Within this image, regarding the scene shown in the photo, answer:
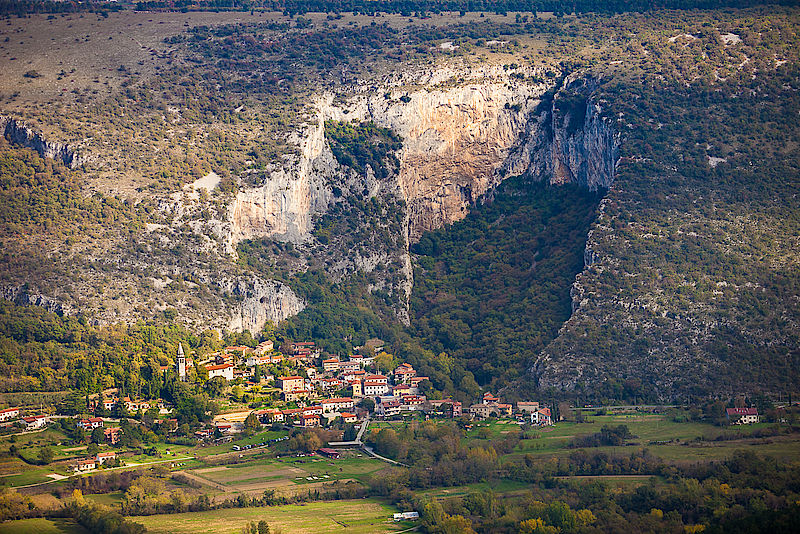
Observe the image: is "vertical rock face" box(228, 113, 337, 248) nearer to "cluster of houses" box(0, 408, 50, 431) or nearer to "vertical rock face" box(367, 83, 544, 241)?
"vertical rock face" box(367, 83, 544, 241)

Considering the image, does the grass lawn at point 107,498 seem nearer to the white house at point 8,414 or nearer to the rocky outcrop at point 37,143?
the white house at point 8,414

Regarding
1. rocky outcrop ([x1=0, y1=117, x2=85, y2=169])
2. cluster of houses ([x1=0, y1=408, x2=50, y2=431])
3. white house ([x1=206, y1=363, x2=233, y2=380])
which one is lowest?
cluster of houses ([x1=0, y1=408, x2=50, y2=431])

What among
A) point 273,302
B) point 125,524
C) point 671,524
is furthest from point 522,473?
point 273,302

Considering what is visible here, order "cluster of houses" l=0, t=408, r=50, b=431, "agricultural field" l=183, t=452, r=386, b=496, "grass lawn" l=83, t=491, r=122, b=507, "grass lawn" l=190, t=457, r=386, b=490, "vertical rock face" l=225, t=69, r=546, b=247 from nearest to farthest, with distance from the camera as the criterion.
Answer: "grass lawn" l=83, t=491, r=122, b=507
"agricultural field" l=183, t=452, r=386, b=496
"grass lawn" l=190, t=457, r=386, b=490
"cluster of houses" l=0, t=408, r=50, b=431
"vertical rock face" l=225, t=69, r=546, b=247

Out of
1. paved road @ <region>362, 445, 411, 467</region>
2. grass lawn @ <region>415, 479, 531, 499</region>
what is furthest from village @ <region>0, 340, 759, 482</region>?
grass lawn @ <region>415, 479, 531, 499</region>

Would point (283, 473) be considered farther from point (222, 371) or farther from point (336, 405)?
point (222, 371)

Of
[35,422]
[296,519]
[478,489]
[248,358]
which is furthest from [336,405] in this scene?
[296,519]

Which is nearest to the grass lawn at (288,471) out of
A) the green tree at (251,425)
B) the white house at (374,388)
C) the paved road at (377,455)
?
the paved road at (377,455)
